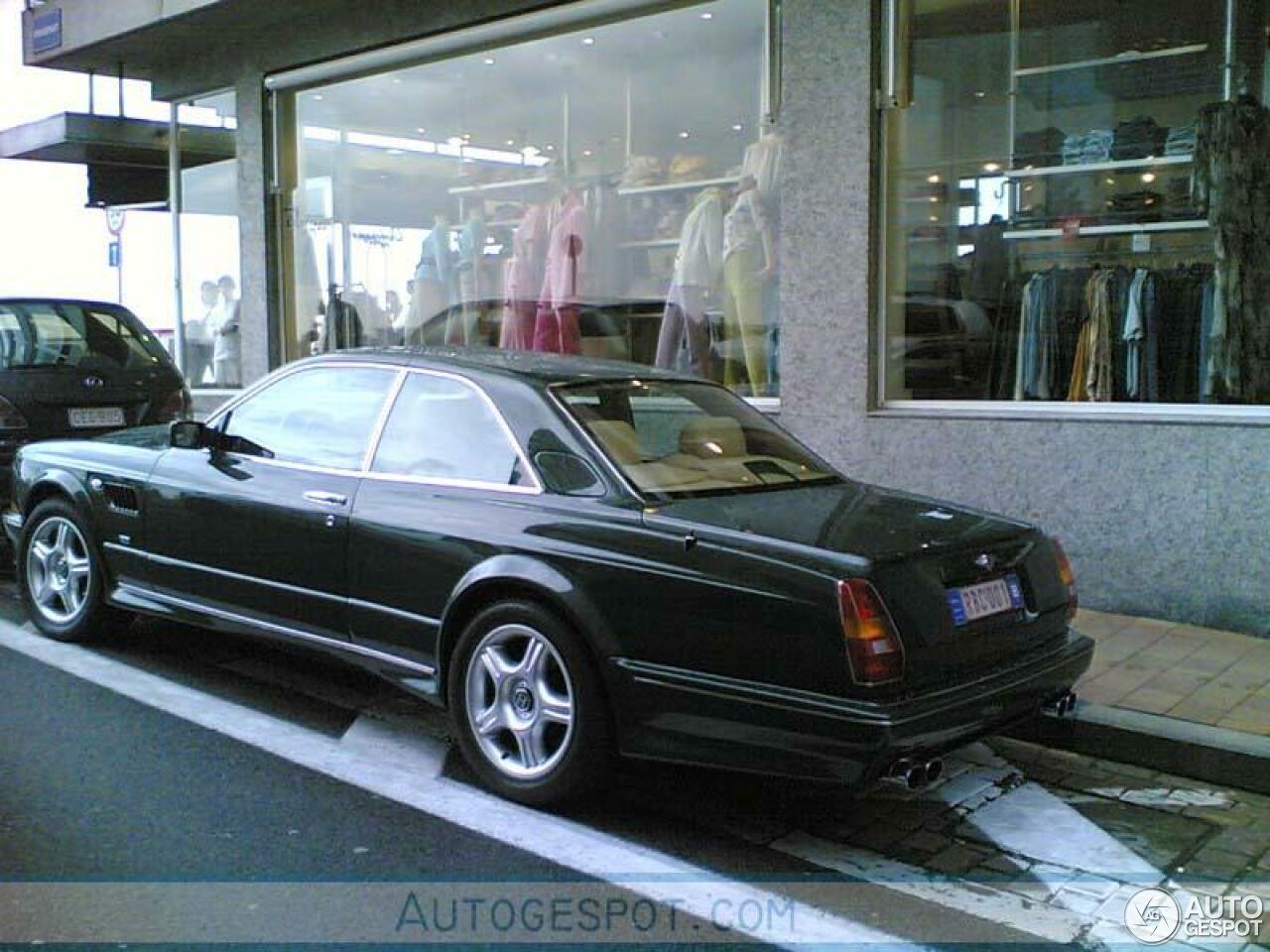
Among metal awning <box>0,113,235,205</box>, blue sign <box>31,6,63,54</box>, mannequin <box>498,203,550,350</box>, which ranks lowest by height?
mannequin <box>498,203,550,350</box>

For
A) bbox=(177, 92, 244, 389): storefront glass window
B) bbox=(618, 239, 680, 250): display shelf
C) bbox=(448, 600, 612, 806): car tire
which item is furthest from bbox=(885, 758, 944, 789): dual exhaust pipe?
bbox=(177, 92, 244, 389): storefront glass window

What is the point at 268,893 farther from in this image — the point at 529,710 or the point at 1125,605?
the point at 1125,605

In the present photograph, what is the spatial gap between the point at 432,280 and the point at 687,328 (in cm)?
339

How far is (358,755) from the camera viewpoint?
16.0 ft

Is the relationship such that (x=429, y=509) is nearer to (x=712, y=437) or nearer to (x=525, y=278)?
(x=712, y=437)

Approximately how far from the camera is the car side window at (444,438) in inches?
187

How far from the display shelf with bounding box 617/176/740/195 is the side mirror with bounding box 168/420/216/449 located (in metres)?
5.01

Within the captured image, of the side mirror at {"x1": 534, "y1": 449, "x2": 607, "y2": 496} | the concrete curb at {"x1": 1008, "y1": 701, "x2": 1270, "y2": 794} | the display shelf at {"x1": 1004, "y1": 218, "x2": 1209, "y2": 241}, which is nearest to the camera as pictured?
the side mirror at {"x1": 534, "y1": 449, "x2": 607, "y2": 496}

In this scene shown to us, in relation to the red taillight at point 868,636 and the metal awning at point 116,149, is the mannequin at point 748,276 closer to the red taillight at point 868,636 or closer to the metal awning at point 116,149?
the red taillight at point 868,636

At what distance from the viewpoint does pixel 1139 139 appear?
299 inches

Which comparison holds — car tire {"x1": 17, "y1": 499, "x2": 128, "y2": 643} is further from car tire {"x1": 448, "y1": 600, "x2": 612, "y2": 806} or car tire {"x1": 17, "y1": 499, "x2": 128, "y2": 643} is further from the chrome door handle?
car tire {"x1": 448, "y1": 600, "x2": 612, "y2": 806}

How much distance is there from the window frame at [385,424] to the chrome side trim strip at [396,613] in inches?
18.6

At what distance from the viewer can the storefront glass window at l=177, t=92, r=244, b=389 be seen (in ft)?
44.1

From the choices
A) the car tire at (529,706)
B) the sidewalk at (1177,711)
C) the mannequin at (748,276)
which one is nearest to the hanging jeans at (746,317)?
the mannequin at (748,276)
